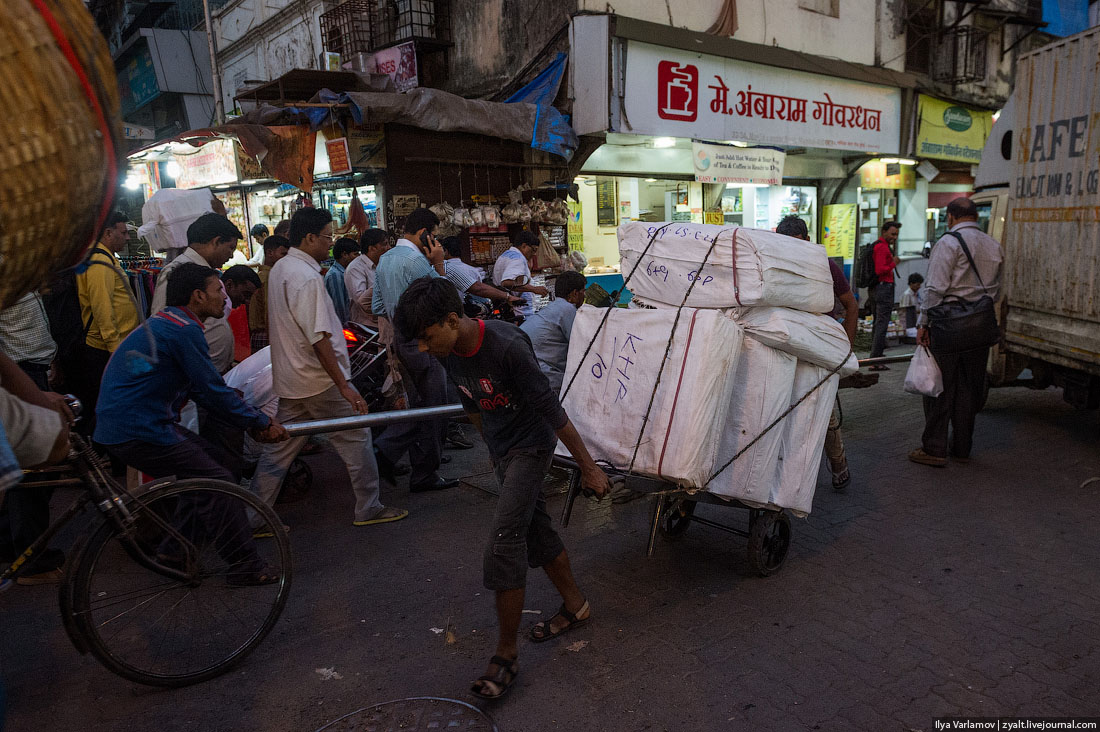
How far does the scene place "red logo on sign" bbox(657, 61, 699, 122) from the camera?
1062 cm

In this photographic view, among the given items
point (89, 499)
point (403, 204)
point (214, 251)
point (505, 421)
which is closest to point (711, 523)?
point (505, 421)

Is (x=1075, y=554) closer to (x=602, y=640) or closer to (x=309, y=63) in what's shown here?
(x=602, y=640)

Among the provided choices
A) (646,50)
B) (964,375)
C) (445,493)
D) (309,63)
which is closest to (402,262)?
(445,493)

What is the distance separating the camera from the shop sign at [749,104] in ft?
34.3

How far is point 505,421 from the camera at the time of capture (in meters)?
3.12

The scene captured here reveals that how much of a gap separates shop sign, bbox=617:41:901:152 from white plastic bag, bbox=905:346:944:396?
230 inches

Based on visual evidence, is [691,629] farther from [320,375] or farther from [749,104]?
[749,104]

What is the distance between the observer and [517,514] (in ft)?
9.89

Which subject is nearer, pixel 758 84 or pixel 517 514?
pixel 517 514

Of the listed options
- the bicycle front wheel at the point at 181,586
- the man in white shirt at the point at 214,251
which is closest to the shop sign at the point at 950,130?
the man in white shirt at the point at 214,251

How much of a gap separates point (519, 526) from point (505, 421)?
448 mm

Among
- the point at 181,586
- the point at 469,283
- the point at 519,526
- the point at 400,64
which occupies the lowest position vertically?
the point at 181,586

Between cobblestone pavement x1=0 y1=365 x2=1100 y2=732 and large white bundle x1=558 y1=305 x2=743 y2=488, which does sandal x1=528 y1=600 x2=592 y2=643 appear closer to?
cobblestone pavement x1=0 y1=365 x2=1100 y2=732

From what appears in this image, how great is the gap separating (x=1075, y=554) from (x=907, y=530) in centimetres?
85
